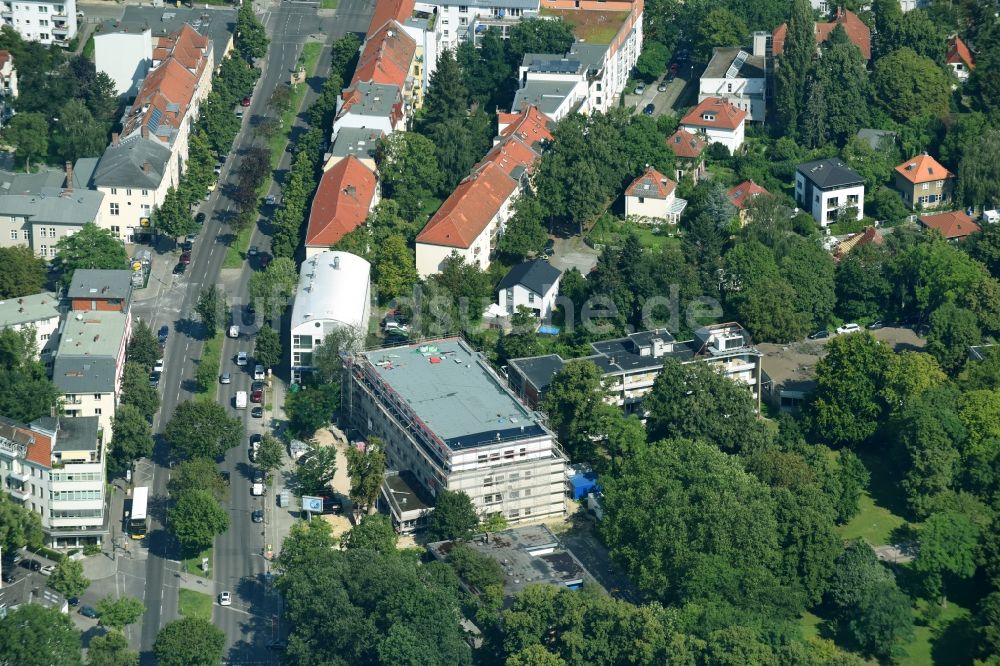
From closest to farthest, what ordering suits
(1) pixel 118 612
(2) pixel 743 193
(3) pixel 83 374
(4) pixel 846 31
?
1. (1) pixel 118 612
2. (3) pixel 83 374
3. (2) pixel 743 193
4. (4) pixel 846 31

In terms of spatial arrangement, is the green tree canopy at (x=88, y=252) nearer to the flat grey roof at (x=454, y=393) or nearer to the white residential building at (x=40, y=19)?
the flat grey roof at (x=454, y=393)

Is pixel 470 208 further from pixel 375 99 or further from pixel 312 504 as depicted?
pixel 312 504

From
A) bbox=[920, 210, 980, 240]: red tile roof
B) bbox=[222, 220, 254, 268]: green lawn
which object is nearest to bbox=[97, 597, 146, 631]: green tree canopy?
bbox=[222, 220, 254, 268]: green lawn

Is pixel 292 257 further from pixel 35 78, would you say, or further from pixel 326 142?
pixel 35 78

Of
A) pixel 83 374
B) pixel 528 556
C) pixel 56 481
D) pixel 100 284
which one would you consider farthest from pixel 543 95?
pixel 56 481

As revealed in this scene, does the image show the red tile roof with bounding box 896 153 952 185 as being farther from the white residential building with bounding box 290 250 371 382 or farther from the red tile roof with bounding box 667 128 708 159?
the white residential building with bounding box 290 250 371 382

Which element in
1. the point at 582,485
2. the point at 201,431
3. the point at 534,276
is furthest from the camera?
the point at 534,276
